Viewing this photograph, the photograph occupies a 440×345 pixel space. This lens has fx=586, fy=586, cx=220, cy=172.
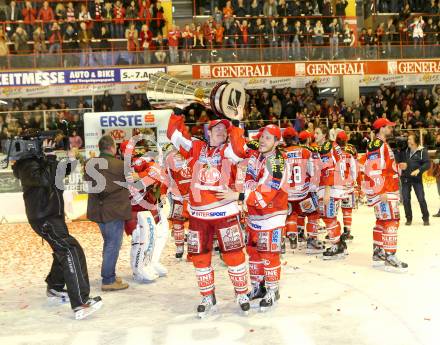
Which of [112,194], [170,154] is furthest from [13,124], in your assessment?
[112,194]

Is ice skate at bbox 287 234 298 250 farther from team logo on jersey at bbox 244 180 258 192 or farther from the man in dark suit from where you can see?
team logo on jersey at bbox 244 180 258 192

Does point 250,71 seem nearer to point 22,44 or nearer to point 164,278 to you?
point 22,44

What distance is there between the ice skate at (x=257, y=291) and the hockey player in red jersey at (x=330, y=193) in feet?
7.29

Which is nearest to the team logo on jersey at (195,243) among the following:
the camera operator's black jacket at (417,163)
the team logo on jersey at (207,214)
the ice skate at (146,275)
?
the team logo on jersey at (207,214)

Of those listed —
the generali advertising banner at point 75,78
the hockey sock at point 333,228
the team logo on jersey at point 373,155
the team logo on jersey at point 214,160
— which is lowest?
the hockey sock at point 333,228

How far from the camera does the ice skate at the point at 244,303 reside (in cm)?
566

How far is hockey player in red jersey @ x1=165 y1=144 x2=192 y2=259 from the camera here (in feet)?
26.1

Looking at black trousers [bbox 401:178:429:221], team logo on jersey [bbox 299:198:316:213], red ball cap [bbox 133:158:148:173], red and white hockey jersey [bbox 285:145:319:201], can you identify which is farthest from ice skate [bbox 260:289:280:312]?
black trousers [bbox 401:178:429:221]

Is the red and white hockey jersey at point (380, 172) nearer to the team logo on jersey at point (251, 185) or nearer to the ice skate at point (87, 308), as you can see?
the team logo on jersey at point (251, 185)

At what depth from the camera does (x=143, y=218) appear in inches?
280

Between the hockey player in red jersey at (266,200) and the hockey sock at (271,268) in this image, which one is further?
the hockey sock at (271,268)

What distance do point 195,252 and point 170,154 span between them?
2.68m

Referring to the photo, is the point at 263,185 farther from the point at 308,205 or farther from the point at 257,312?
the point at 308,205

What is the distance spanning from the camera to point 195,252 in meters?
5.56
